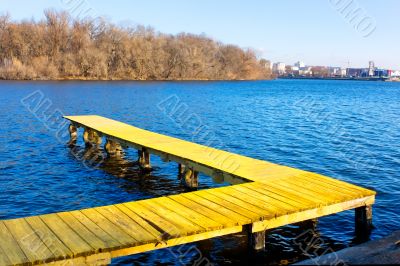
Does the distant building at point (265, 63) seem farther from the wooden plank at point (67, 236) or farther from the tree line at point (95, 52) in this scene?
the wooden plank at point (67, 236)

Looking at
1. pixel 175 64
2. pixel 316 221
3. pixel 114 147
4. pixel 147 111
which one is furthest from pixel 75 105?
pixel 175 64

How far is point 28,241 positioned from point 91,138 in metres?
15.0

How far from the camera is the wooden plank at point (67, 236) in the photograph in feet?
21.2

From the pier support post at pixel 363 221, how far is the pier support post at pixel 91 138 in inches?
566

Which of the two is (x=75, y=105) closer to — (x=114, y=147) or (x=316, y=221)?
(x=114, y=147)

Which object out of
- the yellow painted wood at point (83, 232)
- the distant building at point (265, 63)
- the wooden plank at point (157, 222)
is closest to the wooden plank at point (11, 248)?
the yellow painted wood at point (83, 232)

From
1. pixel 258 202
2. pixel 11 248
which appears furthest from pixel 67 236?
pixel 258 202

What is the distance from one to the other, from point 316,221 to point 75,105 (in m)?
35.2

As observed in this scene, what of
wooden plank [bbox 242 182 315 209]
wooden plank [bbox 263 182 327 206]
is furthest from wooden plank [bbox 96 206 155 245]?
wooden plank [bbox 263 182 327 206]

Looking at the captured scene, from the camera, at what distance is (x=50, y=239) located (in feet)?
22.6

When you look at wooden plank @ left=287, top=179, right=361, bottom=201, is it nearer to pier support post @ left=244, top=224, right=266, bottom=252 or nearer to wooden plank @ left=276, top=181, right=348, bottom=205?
wooden plank @ left=276, top=181, right=348, bottom=205

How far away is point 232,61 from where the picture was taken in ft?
444

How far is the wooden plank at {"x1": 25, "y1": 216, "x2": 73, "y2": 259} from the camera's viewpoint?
249 inches

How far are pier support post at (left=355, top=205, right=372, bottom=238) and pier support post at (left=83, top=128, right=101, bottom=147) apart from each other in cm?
1437
